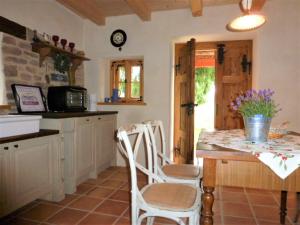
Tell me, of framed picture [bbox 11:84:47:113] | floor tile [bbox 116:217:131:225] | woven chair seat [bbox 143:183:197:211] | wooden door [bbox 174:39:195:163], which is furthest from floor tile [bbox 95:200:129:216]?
framed picture [bbox 11:84:47:113]

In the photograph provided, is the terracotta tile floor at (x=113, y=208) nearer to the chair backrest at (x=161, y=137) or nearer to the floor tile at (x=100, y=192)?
the floor tile at (x=100, y=192)

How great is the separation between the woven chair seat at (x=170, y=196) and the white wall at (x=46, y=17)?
2.34m

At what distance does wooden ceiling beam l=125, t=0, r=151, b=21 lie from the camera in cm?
289

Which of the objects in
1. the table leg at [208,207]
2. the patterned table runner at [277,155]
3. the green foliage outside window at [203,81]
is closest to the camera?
the patterned table runner at [277,155]

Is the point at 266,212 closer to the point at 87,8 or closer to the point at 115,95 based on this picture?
the point at 115,95

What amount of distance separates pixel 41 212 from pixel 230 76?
9.84ft

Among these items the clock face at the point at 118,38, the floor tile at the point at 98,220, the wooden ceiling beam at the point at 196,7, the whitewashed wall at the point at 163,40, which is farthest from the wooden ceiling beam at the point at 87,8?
the floor tile at the point at 98,220

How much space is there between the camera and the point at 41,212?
2.15 m

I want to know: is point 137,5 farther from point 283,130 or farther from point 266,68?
point 283,130

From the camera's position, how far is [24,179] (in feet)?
6.34

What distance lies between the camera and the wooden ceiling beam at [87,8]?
298 centimetres

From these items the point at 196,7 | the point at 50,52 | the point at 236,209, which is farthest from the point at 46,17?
the point at 236,209

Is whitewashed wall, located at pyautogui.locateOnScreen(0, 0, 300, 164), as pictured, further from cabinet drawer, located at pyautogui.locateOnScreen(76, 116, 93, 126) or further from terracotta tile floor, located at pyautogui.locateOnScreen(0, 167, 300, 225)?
terracotta tile floor, located at pyautogui.locateOnScreen(0, 167, 300, 225)

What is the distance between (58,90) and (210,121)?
18.5 ft
